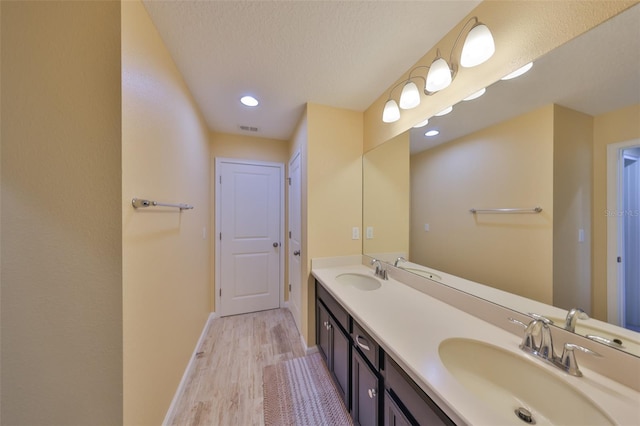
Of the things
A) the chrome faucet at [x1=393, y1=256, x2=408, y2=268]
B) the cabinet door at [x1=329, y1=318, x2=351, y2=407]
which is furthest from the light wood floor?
the chrome faucet at [x1=393, y1=256, x2=408, y2=268]

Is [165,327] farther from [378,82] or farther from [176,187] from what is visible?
[378,82]

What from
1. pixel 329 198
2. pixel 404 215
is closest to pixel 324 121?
pixel 329 198

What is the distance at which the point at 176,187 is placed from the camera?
153cm

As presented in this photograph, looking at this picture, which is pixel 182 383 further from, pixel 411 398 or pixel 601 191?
pixel 601 191

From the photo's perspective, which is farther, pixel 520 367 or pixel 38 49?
pixel 38 49

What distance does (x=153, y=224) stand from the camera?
3.90 ft

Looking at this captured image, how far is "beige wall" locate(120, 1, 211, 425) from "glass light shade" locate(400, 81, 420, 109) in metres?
1.52

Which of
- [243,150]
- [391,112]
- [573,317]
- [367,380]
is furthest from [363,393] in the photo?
[243,150]

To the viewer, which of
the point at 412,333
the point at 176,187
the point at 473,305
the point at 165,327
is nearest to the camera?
the point at 412,333

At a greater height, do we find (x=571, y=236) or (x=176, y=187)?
(x=176, y=187)

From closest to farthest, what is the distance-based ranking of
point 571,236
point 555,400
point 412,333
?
point 555,400, point 571,236, point 412,333

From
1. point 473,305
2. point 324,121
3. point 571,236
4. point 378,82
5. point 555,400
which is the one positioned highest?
point 378,82

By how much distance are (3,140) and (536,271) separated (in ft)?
7.75

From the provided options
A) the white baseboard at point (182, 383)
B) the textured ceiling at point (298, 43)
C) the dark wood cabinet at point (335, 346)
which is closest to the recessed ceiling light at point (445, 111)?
the textured ceiling at point (298, 43)
